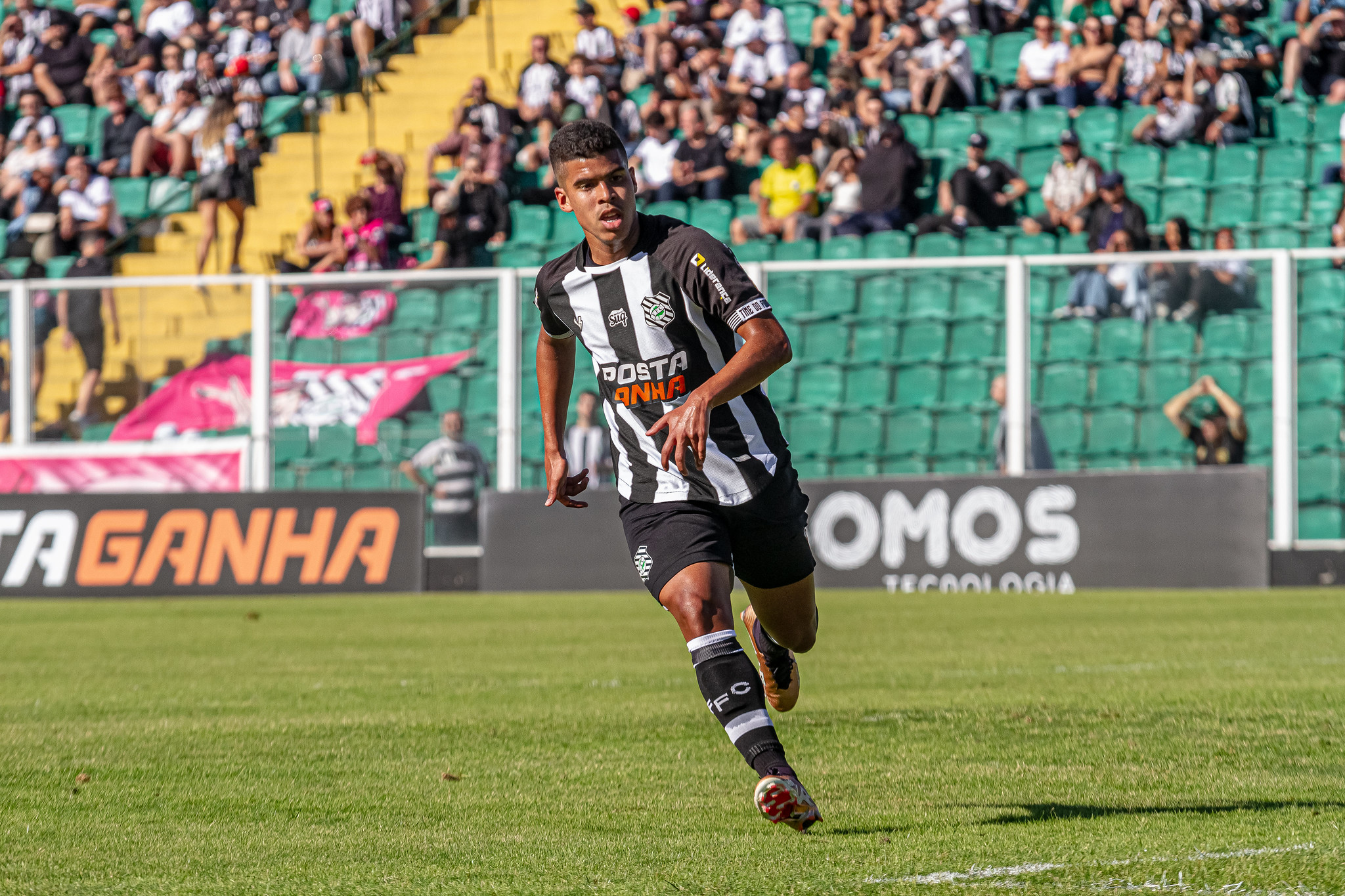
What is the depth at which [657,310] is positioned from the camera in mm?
5211

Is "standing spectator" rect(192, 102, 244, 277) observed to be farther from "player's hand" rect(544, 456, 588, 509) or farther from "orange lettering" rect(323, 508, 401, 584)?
"player's hand" rect(544, 456, 588, 509)

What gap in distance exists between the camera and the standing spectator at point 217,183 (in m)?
21.6

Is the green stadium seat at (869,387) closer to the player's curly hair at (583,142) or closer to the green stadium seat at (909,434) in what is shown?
the green stadium seat at (909,434)

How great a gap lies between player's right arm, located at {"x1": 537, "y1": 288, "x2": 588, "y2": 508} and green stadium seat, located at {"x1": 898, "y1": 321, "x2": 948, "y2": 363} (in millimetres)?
10406

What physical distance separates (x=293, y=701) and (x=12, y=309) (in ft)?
33.3

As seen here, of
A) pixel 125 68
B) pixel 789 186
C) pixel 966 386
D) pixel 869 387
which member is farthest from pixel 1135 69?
pixel 125 68

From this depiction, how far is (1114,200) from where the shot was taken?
17.8 meters

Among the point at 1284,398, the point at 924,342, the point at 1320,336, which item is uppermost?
the point at 1320,336

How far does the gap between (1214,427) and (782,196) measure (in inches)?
223

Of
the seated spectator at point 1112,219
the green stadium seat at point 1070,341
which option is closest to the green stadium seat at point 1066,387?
the green stadium seat at point 1070,341

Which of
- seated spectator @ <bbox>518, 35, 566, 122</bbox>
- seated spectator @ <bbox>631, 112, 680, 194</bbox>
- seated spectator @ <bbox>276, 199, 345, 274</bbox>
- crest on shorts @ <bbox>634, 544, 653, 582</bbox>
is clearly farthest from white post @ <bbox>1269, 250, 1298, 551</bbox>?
crest on shorts @ <bbox>634, 544, 653, 582</bbox>

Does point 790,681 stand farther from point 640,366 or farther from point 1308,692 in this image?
point 1308,692

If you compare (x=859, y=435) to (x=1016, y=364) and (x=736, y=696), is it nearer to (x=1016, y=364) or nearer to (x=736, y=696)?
(x=1016, y=364)

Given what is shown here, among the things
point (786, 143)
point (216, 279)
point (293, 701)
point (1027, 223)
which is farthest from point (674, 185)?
point (293, 701)
